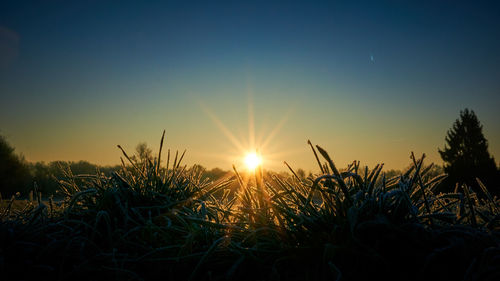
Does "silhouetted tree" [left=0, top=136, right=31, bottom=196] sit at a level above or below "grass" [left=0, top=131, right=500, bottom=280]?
above

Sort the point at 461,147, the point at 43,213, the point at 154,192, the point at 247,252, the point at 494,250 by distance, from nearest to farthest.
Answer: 1. the point at 494,250
2. the point at 247,252
3. the point at 43,213
4. the point at 154,192
5. the point at 461,147

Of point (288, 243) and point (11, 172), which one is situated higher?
point (11, 172)

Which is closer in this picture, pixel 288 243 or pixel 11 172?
pixel 288 243

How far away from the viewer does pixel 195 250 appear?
0.92 meters

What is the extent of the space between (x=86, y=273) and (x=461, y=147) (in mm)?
41608

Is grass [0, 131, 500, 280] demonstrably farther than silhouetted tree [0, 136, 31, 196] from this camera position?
No

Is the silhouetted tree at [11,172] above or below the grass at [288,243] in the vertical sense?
above

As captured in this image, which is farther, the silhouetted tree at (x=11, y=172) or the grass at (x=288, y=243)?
the silhouetted tree at (x=11, y=172)

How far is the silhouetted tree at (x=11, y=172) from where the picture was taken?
15.3 meters

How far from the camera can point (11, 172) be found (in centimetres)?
1580

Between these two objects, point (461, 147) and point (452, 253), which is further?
point (461, 147)

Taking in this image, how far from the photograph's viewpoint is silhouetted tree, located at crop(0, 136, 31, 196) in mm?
15297

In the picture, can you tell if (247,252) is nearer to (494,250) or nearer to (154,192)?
(154,192)

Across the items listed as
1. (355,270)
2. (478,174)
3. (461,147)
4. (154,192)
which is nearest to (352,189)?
(355,270)
